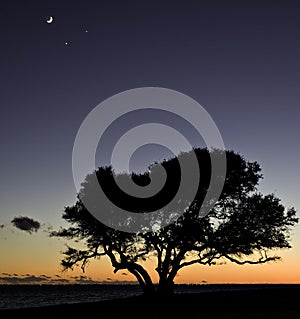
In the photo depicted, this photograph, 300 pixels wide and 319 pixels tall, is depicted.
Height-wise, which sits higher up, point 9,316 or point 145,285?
point 145,285

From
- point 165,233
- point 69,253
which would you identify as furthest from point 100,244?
point 165,233

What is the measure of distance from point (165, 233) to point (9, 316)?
17.8 metres

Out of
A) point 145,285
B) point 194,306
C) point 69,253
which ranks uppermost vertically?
point 69,253

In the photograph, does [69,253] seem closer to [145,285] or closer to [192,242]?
[145,285]

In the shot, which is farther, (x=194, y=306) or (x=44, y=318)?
(x=194, y=306)

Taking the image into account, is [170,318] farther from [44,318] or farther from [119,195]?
[119,195]

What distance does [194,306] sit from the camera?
35625 millimetres

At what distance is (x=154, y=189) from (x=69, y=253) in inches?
440

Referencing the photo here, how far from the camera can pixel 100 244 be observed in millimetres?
50062


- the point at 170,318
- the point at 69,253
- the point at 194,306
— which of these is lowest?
the point at 170,318

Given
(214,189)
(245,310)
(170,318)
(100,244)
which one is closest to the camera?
(170,318)

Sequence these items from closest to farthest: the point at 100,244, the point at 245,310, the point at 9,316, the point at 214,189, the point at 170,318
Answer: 1. the point at 170,318
2. the point at 245,310
3. the point at 9,316
4. the point at 214,189
5. the point at 100,244

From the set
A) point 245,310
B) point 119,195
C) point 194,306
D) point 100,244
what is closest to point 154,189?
point 119,195

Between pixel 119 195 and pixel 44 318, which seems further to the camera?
pixel 119 195
